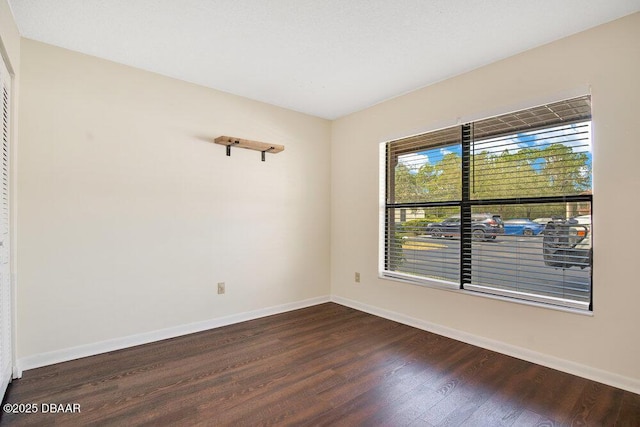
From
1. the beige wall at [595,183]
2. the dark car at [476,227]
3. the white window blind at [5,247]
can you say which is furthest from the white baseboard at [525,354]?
the white window blind at [5,247]

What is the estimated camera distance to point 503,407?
1.94 metres

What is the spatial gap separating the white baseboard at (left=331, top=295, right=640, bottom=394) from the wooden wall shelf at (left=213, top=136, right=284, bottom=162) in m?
2.18

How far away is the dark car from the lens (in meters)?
2.80

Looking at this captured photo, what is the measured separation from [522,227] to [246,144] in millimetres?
2651

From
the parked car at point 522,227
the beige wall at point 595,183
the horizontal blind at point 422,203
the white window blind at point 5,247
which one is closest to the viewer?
the white window blind at point 5,247

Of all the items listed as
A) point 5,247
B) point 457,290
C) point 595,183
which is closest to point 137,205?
point 5,247

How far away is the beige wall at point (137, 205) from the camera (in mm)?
2426

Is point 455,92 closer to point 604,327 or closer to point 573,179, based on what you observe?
point 573,179

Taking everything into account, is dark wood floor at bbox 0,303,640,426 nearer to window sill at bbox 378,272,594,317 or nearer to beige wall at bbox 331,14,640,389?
beige wall at bbox 331,14,640,389

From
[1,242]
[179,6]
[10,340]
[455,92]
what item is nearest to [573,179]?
[455,92]

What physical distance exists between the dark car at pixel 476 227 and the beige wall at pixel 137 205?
1674 mm

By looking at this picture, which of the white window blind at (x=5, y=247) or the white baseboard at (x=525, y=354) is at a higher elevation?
the white window blind at (x=5, y=247)

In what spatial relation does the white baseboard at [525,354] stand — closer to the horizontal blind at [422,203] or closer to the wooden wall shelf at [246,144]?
the horizontal blind at [422,203]

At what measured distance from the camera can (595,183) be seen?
2.24m
